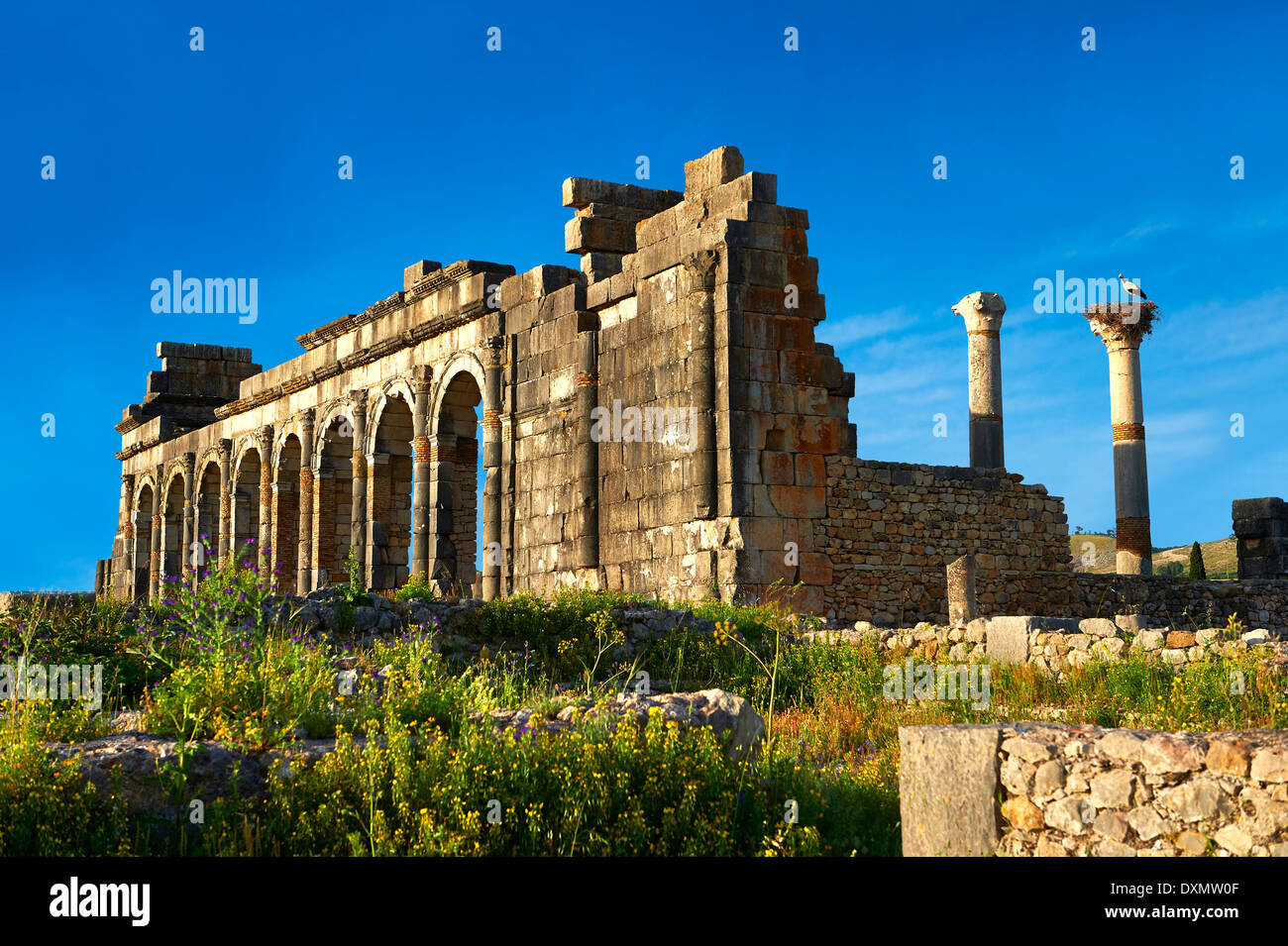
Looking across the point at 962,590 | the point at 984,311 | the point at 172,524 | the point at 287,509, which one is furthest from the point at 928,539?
the point at 172,524

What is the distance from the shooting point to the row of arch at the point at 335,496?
70.2 feet

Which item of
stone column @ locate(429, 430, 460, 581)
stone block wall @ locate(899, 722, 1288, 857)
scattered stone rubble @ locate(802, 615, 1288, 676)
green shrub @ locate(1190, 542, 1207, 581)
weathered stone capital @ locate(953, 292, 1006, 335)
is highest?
weathered stone capital @ locate(953, 292, 1006, 335)

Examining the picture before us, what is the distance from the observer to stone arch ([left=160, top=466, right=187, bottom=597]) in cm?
3372

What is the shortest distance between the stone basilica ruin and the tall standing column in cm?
4

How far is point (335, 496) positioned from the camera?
25.9 metres

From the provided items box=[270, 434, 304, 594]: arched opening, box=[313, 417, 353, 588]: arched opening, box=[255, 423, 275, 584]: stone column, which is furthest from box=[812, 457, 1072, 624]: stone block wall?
box=[255, 423, 275, 584]: stone column

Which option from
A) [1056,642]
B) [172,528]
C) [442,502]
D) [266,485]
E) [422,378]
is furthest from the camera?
[172,528]

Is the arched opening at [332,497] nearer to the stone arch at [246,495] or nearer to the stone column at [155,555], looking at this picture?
the stone arch at [246,495]

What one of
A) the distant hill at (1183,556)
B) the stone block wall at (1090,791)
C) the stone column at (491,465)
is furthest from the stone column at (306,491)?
the distant hill at (1183,556)

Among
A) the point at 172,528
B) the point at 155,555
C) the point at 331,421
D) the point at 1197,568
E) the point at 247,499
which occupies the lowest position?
the point at 1197,568

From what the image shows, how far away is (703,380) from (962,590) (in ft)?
12.3

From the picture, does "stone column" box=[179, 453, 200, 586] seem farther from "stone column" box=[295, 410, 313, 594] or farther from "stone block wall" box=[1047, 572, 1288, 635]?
"stone block wall" box=[1047, 572, 1288, 635]

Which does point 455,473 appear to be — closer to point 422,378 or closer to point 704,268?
point 422,378
